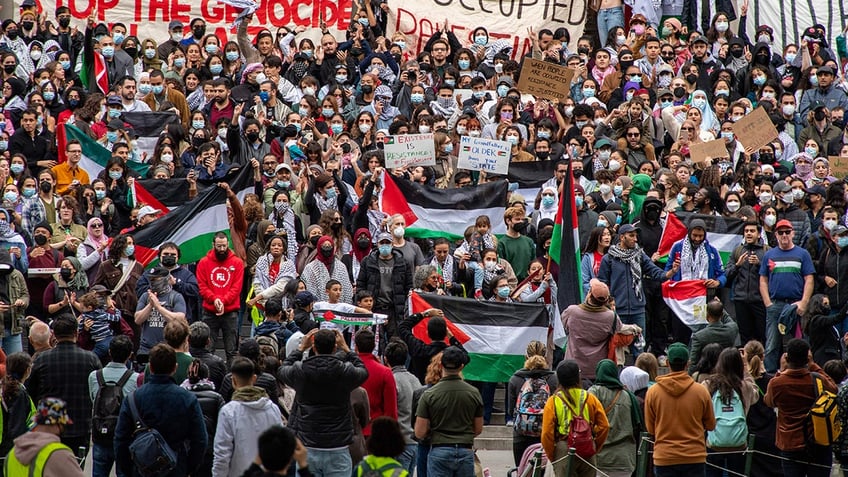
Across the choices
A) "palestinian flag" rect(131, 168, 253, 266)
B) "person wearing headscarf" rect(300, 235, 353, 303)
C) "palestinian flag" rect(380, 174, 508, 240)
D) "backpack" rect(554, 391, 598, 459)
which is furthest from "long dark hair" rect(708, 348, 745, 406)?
"palestinian flag" rect(131, 168, 253, 266)

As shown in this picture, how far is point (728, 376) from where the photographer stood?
39.4 feet

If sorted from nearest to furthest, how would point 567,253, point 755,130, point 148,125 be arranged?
point 567,253, point 148,125, point 755,130

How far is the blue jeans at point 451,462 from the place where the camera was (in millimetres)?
10977

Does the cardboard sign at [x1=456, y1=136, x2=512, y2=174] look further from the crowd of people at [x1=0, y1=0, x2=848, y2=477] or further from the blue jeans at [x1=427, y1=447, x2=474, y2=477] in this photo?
the blue jeans at [x1=427, y1=447, x2=474, y2=477]

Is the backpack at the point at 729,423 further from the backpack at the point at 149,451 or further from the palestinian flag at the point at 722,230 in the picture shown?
the palestinian flag at the point at 722,230

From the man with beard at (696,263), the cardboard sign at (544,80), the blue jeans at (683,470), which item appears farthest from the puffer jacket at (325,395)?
the cardboard sign at (544,80)

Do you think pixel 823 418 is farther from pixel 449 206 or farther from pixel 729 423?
pixel 449 206

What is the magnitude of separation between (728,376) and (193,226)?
783 cm

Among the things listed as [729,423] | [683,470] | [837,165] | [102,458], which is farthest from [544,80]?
[102,458]

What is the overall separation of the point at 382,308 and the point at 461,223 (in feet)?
8.17

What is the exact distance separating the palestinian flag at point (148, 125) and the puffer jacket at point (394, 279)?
5.28 m

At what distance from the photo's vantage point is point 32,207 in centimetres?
1772

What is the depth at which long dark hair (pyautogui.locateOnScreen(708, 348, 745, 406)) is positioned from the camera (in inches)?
472

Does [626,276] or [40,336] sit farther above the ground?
[626,276]
